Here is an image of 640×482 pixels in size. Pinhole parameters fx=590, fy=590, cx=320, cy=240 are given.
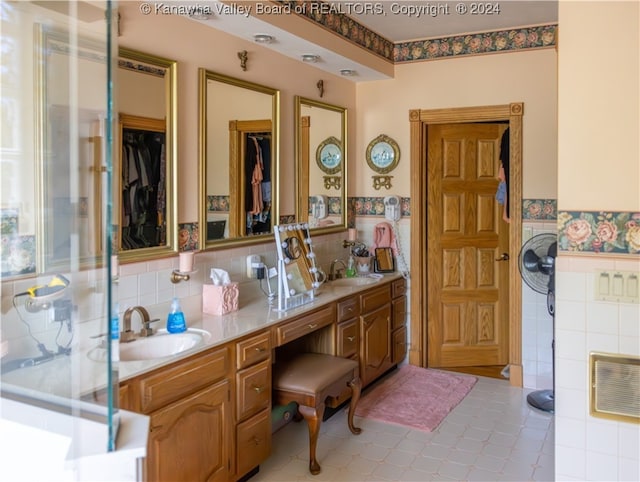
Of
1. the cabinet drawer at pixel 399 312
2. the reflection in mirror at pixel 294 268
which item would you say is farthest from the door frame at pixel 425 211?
the reflection in mirror at pixel 294 268

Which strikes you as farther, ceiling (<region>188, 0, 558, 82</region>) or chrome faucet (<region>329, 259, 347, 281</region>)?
chrome faucet (<region>329, 259, 347, 281</region>)

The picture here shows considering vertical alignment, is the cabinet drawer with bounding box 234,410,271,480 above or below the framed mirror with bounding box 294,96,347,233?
below

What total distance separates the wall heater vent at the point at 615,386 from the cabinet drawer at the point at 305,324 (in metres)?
1.49

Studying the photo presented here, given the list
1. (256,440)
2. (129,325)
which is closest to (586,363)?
(256,440)

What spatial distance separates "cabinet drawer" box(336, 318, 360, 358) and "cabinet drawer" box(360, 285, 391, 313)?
0.16 meters

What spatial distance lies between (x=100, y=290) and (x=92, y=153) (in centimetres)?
34

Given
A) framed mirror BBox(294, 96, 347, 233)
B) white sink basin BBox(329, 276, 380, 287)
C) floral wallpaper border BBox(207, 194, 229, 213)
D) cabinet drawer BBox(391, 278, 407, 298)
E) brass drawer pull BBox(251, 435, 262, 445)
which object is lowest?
brass drawer pull BBox(251, 435, 262, 445)

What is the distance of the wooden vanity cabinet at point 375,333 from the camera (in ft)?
13.4

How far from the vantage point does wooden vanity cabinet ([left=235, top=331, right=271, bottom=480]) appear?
2.79m

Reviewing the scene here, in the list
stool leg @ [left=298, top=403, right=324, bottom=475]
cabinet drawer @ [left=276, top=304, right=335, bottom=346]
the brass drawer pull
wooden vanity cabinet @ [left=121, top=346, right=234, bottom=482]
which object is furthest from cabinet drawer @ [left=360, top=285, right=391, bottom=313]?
wooden vanity cabinet @ [left=121, top=346, right=234, bottom=482]

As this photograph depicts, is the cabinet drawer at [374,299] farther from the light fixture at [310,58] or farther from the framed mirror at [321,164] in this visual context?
the light fixture at [310,58]

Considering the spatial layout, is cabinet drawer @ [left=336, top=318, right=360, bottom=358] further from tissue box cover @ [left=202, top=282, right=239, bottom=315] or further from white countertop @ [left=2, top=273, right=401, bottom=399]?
tissue box cover @ [left=202, top=282, right=239, bottom=315]

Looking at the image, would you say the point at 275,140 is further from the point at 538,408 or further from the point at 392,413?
the point at 538,408

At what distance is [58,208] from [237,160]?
6.52 feet
